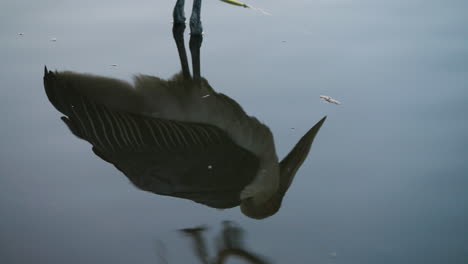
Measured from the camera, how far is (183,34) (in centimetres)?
244

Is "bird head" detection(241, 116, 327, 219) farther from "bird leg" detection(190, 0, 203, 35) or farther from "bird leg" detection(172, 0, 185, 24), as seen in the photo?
"bird leg" detection(172, 0, 185, 24)

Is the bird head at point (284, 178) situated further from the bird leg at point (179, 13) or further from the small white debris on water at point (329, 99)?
the bird leg at point (179, 13)

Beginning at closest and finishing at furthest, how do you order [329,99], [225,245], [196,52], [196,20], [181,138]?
[225,245], [181,138], [329,99], [196,52], [196,20]

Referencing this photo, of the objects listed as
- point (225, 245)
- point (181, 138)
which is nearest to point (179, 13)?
point (181, 138)

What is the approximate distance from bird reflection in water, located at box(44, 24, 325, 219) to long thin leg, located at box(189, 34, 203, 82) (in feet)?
0.15

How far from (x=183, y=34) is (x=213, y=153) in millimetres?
940

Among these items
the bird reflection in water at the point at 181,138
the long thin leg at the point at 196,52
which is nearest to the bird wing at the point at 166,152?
the bird reflection in water at the point at 181,138

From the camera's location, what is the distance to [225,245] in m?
1.27

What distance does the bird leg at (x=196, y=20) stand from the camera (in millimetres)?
2381

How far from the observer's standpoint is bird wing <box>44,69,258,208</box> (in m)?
1.46

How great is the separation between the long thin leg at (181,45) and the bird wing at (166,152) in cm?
40

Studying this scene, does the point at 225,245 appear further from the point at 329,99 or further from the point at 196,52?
the point at 196,52

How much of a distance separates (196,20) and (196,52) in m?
0.17

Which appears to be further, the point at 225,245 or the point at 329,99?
the point at 329,99
